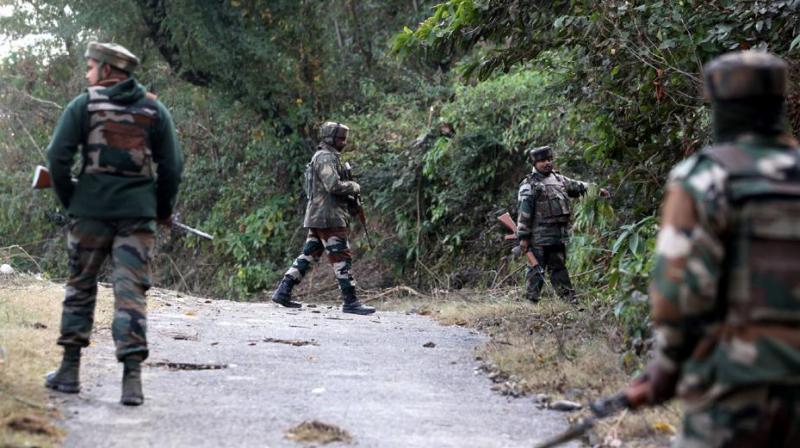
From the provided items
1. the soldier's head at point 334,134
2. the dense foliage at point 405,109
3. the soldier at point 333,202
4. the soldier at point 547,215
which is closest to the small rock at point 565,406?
the dense foliage at point 405,109

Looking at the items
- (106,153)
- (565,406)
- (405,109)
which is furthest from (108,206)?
(405,109)

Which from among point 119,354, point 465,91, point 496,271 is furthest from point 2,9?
point 119,354

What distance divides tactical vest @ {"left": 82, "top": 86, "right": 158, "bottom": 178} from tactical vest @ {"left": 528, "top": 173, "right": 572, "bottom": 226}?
6.15 meters

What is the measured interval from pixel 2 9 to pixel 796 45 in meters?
18.8

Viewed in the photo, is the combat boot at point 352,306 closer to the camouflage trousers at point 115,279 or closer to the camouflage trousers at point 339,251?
the camouflage trousers at point 339,251

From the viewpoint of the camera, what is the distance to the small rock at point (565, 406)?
619 cm

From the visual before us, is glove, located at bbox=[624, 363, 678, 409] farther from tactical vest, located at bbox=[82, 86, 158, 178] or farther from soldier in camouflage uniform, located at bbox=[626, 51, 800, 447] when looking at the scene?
tactical vest, located at bbox=[82, 86, 158, 178]

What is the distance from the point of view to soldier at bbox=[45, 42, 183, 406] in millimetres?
5926

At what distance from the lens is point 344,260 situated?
12023 mm

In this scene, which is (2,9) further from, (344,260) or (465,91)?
(344,260)

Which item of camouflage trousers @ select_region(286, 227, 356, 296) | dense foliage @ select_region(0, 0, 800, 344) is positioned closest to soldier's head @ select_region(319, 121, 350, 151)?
camouflage trousers @ select_region(286, 227, 356, 296)

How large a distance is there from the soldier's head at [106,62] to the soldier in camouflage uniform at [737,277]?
387 centimetres

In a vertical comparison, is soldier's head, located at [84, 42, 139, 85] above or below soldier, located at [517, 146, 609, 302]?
above

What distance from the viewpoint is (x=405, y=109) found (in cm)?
2027
